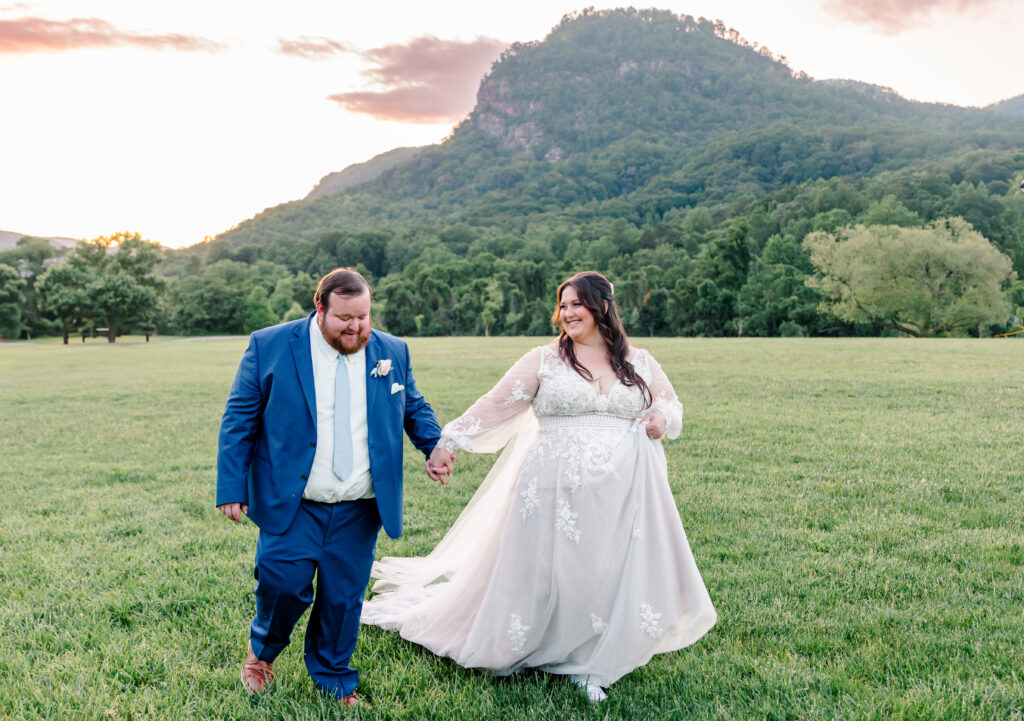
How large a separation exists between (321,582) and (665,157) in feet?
507

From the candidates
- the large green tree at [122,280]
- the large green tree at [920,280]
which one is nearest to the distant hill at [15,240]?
the large green tree at [122,280]

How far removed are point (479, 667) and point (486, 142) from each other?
192313 millimetres

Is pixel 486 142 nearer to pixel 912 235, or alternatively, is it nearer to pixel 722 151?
pixel 722 151

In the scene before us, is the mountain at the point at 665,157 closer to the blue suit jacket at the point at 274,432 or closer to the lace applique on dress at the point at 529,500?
the lace applique on dress at the point at 529,500

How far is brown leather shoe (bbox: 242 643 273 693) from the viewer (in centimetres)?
394

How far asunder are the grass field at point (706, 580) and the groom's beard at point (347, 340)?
1835 mm

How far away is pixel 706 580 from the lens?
5.54 m

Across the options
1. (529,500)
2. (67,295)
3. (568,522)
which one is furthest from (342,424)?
(67,295)

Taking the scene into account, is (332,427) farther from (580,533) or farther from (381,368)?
(580,533)

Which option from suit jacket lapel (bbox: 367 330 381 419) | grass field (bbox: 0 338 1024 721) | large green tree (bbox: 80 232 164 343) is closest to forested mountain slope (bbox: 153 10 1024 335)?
large green tree (bbox: 80 232 164 343)

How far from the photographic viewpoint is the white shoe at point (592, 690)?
3812 mm

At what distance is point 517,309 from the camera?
260 ft

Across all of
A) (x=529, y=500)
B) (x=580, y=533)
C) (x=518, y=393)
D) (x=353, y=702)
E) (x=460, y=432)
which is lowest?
(x=353, y=702)

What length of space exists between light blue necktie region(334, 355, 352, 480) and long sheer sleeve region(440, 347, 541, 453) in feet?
2.29
